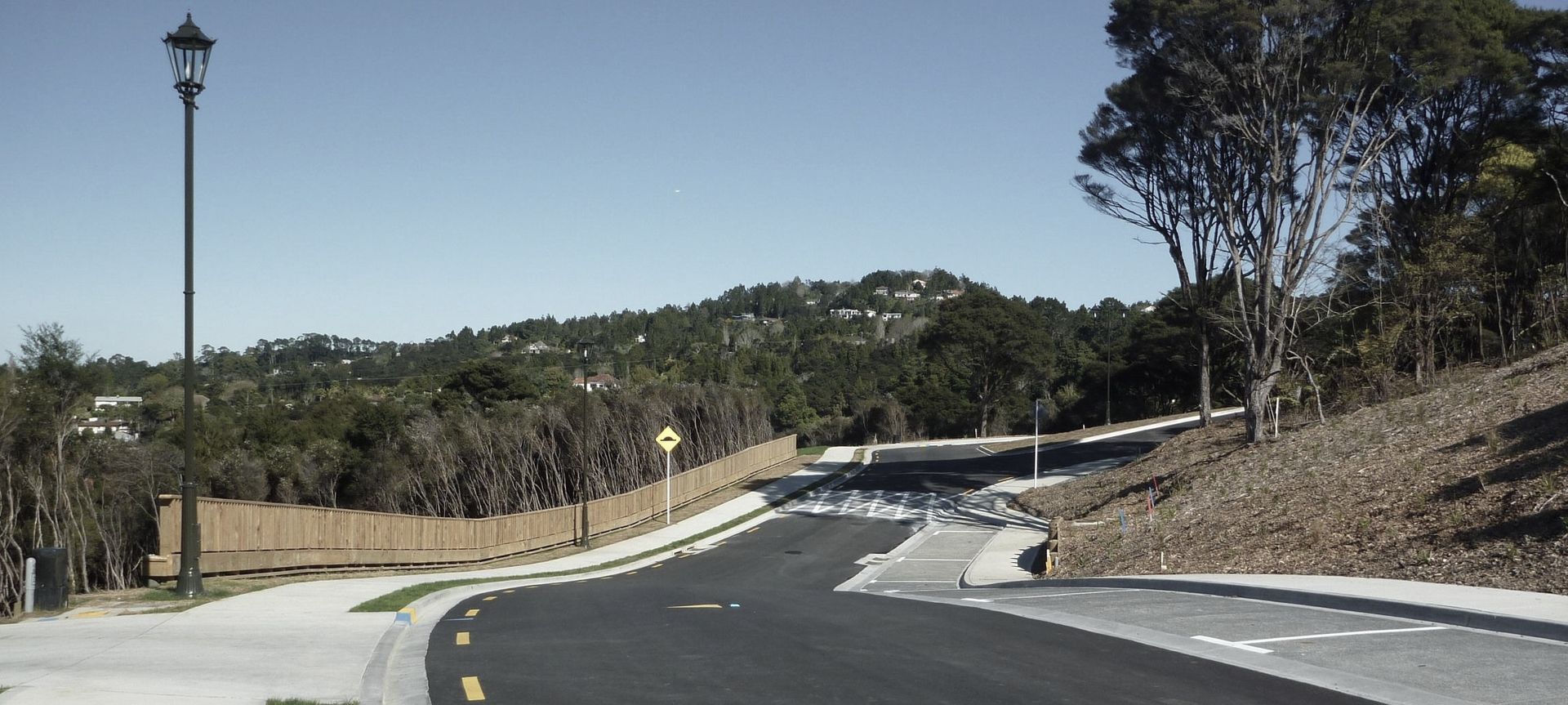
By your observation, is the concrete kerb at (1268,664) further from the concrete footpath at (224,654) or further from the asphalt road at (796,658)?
the concrete footpath at (224,654)

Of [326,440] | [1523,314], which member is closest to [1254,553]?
[1523,314]

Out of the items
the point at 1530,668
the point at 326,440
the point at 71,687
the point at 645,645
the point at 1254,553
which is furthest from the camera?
the point at 326,440

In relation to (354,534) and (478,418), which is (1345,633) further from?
(478,418)

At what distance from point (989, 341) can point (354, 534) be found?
59674 millimetres

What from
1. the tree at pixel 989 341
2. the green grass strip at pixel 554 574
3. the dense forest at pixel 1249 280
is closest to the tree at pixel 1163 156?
the dense forest at pixel 1249 280

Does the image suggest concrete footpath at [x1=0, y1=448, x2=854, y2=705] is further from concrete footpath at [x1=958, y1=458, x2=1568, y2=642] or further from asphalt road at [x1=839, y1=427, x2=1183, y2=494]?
asphalt road at [x1=839, y1=427, x2=1183, y2=494]

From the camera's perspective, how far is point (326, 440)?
57094mm

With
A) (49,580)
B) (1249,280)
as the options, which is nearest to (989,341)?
(1249,280)

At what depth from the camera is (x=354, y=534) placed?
2331cm

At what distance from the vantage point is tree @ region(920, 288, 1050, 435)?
78500 millimetres

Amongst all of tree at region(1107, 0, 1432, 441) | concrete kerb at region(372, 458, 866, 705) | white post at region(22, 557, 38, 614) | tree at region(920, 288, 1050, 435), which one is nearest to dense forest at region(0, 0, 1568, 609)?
tree at region(1107, 0, 1432, 441)

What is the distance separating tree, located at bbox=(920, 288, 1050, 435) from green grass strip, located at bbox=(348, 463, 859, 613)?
26467mm

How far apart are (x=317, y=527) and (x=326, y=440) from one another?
125ft

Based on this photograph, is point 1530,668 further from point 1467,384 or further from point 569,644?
point 1467,384
